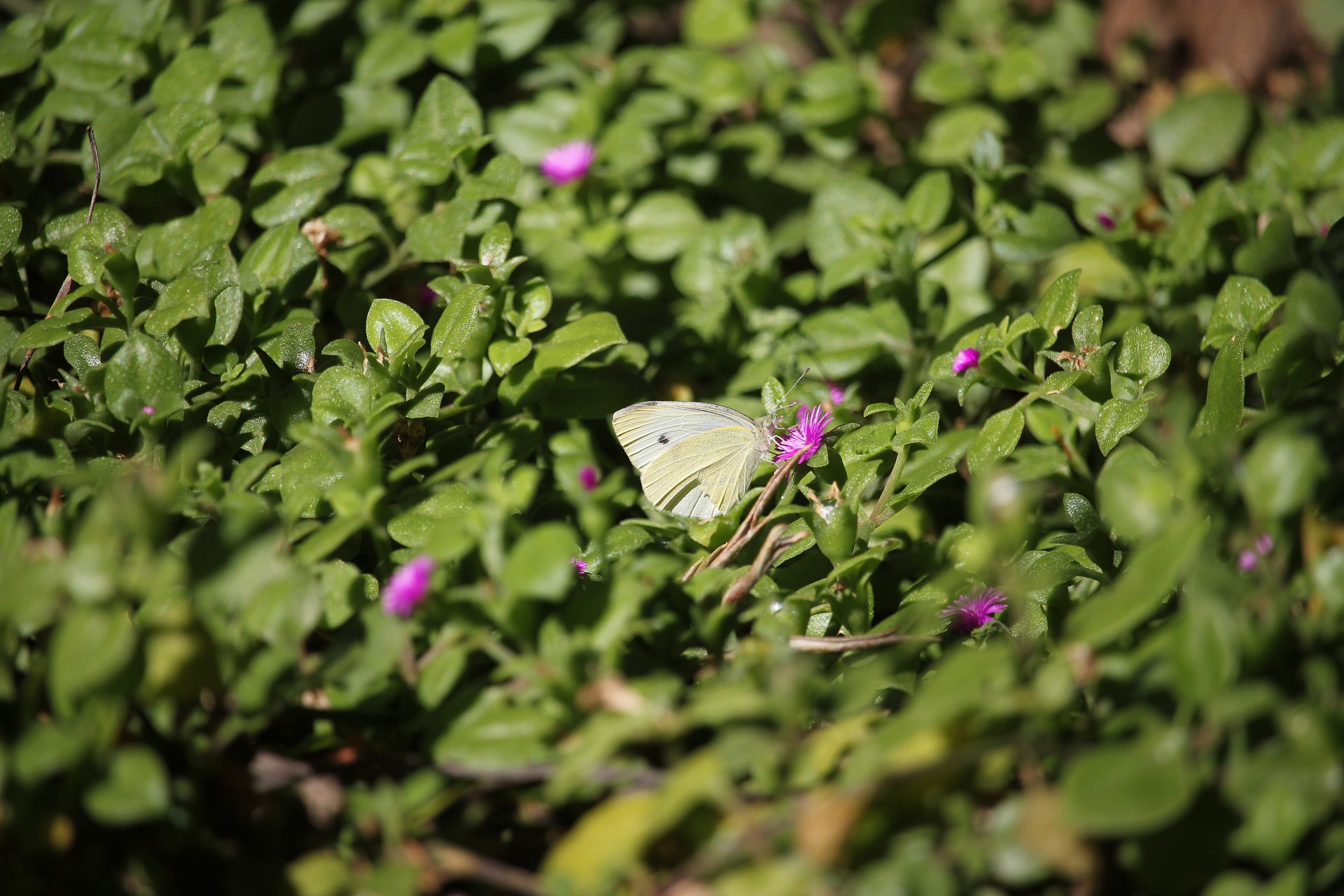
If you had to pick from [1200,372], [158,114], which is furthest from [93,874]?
[1200,372]

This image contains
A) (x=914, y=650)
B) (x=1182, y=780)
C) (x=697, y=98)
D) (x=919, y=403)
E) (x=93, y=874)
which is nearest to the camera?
(x=1182, y=780)

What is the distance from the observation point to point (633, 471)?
1.66 m

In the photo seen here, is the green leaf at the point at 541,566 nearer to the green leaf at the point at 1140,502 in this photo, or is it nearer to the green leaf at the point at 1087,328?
the green leaf at the point at 1140,502

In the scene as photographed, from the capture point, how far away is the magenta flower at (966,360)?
1417mm

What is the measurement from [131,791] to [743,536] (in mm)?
755

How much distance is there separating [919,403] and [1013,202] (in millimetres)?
671

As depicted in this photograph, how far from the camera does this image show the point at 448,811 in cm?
93

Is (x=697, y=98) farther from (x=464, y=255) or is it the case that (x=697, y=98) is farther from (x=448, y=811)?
(x=448, y=811)

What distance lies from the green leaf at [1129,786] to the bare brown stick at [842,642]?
382mm

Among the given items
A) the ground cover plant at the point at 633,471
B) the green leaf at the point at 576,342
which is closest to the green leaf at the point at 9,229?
the ground cover plant at the point at 633,471

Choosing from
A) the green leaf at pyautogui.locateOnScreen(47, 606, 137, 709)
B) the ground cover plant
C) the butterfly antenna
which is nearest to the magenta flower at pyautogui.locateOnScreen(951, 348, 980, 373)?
the ground cover plant

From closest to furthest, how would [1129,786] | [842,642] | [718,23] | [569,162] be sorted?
1. [1129,786]
2. [842,642]
3. [569,162]
4. [718,23]

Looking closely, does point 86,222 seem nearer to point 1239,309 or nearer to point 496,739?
point 496,739

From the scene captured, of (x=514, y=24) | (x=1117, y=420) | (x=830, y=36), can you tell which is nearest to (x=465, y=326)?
(x=1117, y=420)
